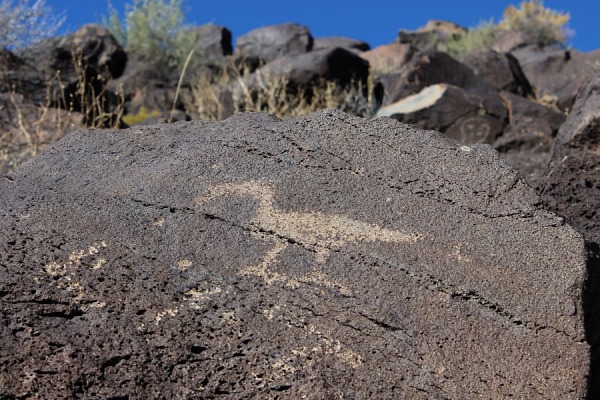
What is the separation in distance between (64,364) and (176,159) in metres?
0.89

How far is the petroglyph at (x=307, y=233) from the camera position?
2.20m

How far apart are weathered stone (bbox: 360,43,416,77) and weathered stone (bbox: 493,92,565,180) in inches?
301

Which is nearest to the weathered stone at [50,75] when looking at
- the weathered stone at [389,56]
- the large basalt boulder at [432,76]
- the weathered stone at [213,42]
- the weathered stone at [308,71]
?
the weathered stone at [308,71]

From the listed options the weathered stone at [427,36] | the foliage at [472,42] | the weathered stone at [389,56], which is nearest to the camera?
the weathered stone at [389,56]

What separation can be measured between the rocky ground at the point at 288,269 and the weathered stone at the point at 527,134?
4703 millimetres

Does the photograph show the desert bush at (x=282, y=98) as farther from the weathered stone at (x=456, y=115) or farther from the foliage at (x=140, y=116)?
the weathered stone at (x=456, y=115)

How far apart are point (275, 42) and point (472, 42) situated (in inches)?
223

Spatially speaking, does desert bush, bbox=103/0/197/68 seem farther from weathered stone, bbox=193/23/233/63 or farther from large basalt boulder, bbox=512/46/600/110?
large basalt boulder, bbox=512/46/600/110

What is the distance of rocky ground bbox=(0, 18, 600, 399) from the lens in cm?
201

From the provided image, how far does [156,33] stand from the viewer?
57.9ft

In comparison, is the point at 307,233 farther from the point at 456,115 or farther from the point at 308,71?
the point at 308,71

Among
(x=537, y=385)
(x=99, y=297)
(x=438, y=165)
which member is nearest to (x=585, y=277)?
(x=537, y=385)

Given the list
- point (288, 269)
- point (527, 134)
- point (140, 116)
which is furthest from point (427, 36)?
point (288, 269)

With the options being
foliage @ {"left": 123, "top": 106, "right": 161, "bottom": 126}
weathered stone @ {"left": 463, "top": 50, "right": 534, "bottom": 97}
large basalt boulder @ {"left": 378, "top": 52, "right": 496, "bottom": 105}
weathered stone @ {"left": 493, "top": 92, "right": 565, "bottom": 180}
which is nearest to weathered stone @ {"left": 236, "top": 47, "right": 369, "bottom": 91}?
large basalt boulder @ {"left": 378, "top": 52, "right": 496, "bottom": 105}
